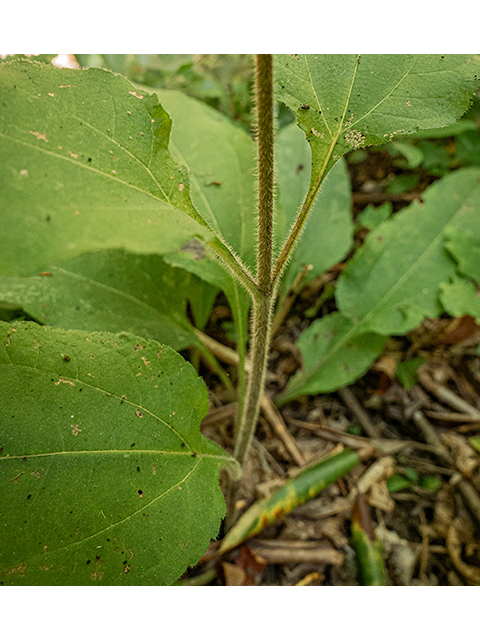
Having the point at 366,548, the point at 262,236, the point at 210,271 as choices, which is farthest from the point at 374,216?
the point at 366,548

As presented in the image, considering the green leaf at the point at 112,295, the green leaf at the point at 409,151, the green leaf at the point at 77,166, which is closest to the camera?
the green leaf at the point at 77,166

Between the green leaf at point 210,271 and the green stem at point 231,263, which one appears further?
the green leaf at point 210,271

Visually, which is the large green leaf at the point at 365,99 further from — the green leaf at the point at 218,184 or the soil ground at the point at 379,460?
the soil ground at the point at 379,460

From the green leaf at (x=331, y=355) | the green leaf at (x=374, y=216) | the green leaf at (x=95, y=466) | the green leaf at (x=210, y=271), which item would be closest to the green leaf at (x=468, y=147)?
the green leaf at (x=374, y=216)

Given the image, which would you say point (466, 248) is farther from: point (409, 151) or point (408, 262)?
point (409, 151)

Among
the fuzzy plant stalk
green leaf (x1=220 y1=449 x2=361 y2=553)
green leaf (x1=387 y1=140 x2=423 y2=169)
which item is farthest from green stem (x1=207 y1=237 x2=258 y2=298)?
green leaf (x1=387 y1=140 x2=423 y2=169)

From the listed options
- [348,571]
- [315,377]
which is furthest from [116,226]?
[348,571]

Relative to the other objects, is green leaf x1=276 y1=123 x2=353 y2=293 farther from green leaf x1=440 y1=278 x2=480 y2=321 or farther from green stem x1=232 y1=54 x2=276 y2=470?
green stem x1=232 y1=54 x2=276 y2=470
